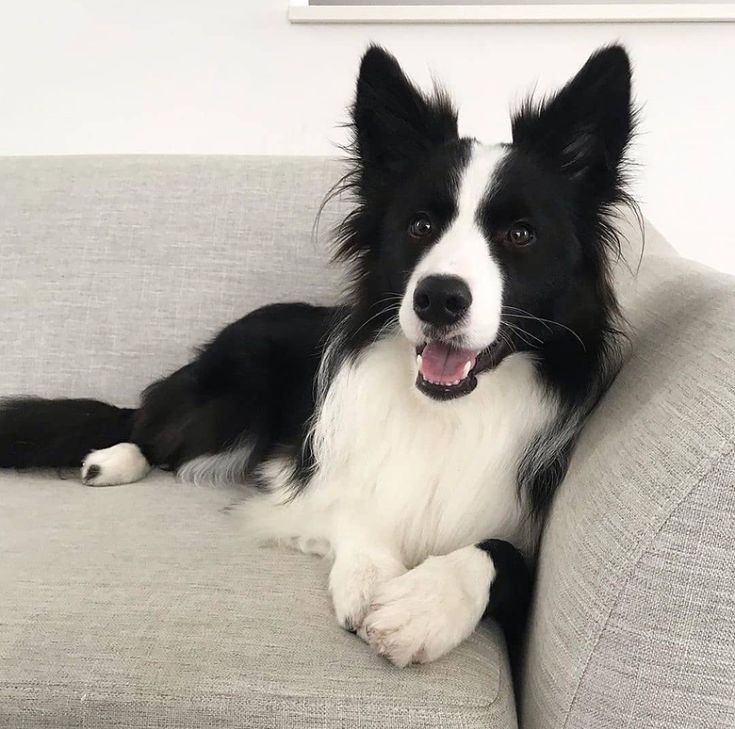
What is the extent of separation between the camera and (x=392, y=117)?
1.56m

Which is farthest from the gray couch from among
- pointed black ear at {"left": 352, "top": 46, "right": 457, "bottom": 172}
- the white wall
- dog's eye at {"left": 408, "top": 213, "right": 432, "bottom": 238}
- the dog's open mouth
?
the white wall

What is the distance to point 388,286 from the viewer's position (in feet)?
5.09

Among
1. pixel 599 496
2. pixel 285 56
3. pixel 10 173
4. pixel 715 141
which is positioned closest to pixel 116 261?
pixel 10 173

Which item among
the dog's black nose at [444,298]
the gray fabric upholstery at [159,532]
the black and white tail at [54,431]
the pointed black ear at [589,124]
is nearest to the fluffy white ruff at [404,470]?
the gray fabric upholstery at [159,532]

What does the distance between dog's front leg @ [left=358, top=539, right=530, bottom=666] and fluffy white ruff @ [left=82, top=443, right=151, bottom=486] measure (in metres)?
0.98

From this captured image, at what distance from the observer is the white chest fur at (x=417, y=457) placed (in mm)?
1466

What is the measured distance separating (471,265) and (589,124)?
0.41 meters

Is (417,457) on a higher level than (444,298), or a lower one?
lower

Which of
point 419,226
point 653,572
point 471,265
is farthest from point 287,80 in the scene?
point 653,572

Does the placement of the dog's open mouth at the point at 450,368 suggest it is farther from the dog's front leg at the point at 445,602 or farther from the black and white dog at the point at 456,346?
the dog's front leg at the point at 445,602

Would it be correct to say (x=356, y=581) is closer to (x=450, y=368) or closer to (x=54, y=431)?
(x=450, y=368)

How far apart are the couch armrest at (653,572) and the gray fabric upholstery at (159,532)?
136 millimetres

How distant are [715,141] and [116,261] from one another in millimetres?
1999

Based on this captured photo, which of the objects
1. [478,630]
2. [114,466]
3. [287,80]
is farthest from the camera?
[287,80]
